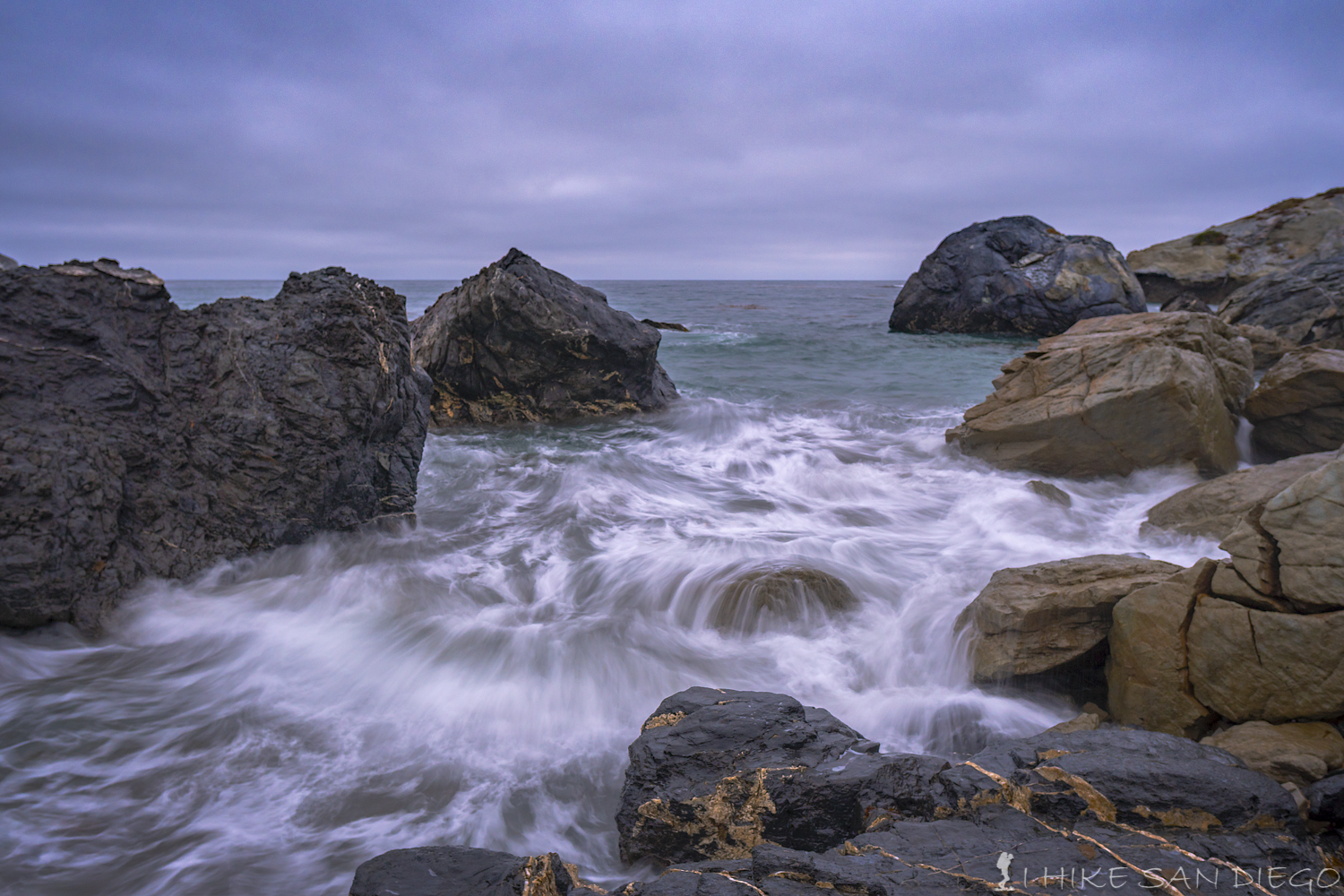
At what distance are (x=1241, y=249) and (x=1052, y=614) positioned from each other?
30.8 meters

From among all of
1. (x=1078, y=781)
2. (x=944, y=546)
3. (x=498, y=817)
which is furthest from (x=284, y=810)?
(x=944, y=546)

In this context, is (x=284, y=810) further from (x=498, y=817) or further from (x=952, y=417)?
(x=952, y=417)

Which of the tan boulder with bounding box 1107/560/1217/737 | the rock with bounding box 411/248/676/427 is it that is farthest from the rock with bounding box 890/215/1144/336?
the tan boulder with bounding box 1107/560/1217/737

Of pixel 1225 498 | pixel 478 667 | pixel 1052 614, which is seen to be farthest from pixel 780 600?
pixel 1225 498

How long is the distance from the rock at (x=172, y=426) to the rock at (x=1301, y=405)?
27.9 feet

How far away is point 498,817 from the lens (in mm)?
3088

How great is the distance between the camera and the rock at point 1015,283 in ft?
68.8

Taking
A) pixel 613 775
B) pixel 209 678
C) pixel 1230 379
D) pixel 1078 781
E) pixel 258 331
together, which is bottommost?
pixel 613 775

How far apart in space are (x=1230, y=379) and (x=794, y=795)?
26.9 ft

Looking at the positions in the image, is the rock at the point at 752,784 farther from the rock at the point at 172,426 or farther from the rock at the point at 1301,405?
the rock at the point at 1301,405

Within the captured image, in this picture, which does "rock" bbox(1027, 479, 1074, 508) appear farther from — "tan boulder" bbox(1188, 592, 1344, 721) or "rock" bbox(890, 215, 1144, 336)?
"rock" bbox(890, 215, 1144, 336)

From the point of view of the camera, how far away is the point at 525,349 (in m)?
9.62

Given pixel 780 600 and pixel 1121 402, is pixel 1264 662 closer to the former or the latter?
pixel 780 600

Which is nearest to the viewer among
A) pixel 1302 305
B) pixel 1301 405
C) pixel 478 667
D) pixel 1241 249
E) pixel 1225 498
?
pixel 478 667
